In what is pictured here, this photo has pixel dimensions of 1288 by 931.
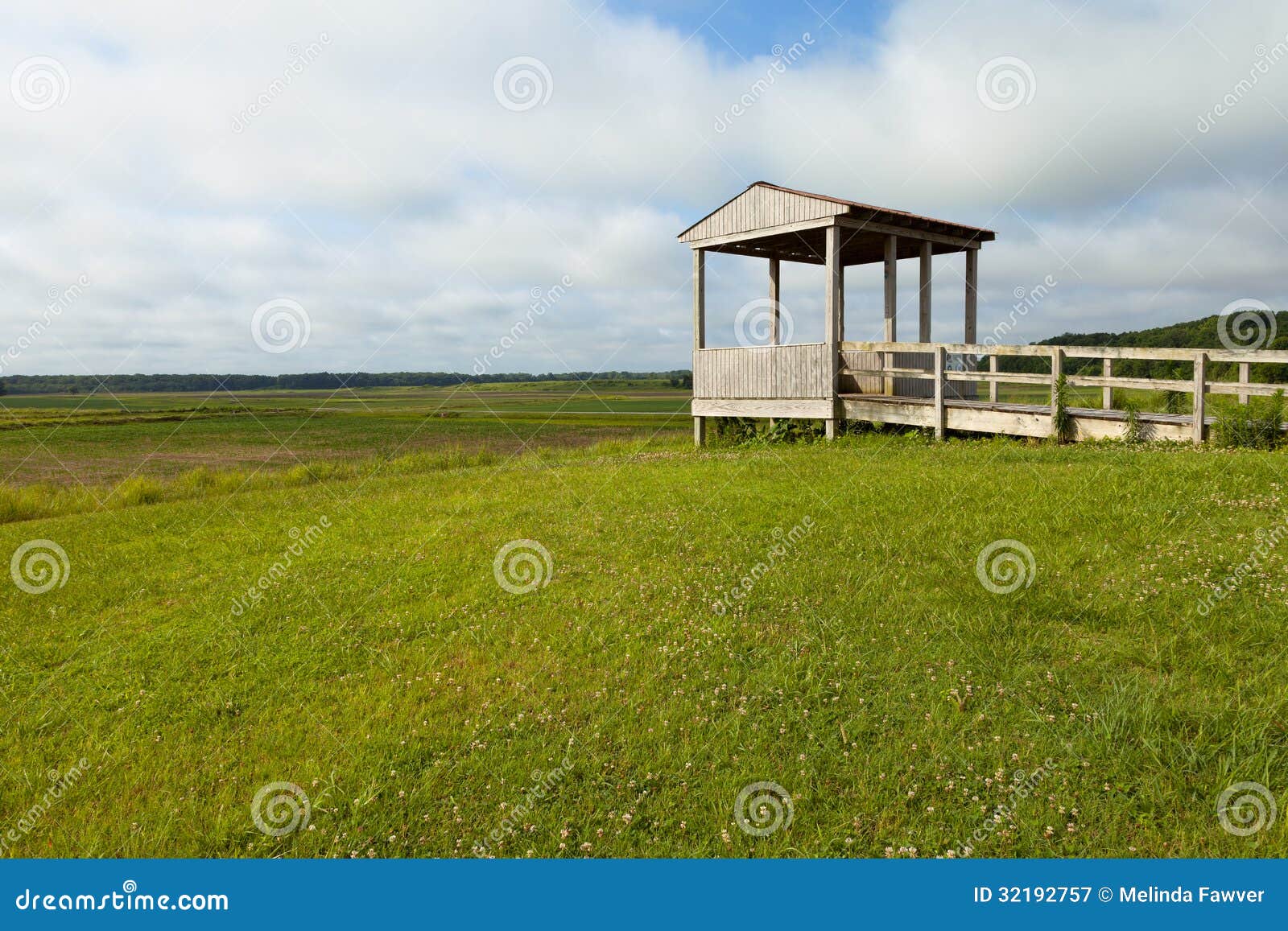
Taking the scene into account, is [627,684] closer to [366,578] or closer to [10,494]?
[366,578]

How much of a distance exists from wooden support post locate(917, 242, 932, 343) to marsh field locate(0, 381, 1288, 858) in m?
9.66

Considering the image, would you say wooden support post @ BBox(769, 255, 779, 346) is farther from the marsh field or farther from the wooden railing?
the marsh field

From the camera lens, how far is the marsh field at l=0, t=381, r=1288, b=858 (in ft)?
14.6

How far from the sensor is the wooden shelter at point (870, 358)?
1593 centimetres

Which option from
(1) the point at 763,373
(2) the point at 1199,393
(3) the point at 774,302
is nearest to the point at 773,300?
(3) the point at 774,302

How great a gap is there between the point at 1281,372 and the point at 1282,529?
1061 centimetres

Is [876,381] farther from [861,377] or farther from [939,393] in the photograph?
[939,393]

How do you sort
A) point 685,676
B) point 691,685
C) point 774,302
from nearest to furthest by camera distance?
point 691,685
point 685,676
point 774,302

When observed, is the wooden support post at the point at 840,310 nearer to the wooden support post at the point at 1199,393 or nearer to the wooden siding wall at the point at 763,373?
the wooden siding wall at the point at 763,373

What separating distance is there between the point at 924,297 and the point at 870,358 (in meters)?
2.36

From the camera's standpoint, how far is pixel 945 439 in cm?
1864

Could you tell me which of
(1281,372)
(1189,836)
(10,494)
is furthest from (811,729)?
(10,494)

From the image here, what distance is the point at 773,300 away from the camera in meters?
23.1

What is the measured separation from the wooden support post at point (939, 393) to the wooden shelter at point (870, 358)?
27 mm
